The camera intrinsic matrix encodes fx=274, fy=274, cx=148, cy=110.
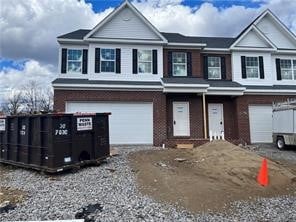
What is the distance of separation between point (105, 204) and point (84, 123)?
383 cm

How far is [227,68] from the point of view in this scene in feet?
62.5

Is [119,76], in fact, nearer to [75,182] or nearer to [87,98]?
[87,98]

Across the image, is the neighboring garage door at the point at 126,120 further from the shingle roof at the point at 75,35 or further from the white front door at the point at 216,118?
the shingle roof at the point at 75,35

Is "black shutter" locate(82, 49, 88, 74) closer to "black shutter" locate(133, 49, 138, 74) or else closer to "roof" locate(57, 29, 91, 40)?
"roof" locate(57, 29, 91, 40)

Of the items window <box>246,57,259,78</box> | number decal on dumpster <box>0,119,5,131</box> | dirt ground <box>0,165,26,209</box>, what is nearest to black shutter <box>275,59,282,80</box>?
window <box>246,57,259,78</box>

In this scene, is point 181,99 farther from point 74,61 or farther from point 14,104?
point 14,104

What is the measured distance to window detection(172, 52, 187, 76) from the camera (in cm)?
1822

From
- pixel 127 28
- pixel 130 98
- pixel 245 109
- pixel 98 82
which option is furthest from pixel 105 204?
pixel 245 109

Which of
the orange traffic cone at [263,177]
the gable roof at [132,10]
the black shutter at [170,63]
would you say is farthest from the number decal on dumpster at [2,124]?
the black shutter at [170,63]

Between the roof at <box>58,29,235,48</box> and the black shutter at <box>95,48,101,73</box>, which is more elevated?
the roof at <box>58,29,235,48</box>

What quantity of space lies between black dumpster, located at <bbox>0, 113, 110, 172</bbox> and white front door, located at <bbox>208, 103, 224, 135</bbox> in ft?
31.5

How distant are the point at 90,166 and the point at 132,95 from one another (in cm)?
743

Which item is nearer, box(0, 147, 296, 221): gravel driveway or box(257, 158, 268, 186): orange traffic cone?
box(0, 147, 296, 221): gravel driveway

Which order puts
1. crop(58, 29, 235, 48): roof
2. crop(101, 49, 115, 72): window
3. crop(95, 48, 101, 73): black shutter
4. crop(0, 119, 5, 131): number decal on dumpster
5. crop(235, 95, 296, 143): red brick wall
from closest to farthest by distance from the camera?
crop(0, 119, 5, 131): number decal on dumpster, crop(95, 48, 101, 73): black shutter, crop(101, 49, 115, 72): window, crop(235, 95, 296, 143): red brick wall, crop(58, 29, 235, 48): roof
